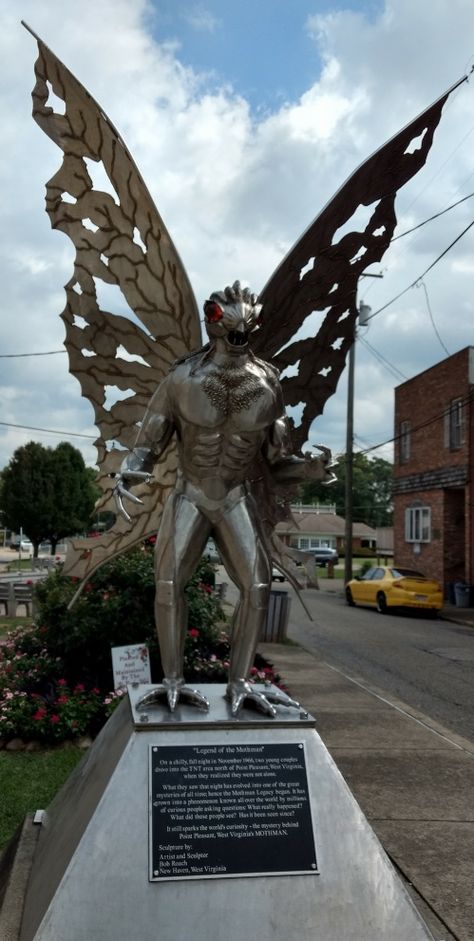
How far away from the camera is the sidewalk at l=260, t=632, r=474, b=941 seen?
3.75m

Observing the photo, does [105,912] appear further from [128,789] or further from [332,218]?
[332,218]

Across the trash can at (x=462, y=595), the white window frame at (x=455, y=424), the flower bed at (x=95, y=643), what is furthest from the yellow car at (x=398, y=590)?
the flower bed at (x=95, y=643)

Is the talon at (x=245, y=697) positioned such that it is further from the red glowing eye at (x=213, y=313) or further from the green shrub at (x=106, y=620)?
the green shrub at (x=106, y=620)

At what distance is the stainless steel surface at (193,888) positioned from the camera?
2709 millimetres

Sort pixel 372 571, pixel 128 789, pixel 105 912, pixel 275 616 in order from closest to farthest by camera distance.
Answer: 1. pixel 105 912
2. pixel 128 789
3. pixel 275 616
4. pixel 372 571

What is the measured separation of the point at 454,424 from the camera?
831 inches

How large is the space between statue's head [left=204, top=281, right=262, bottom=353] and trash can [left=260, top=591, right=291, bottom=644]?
8.97 m

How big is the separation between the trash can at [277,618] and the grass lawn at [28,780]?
6340mm

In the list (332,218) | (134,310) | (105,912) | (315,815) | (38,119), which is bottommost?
(105,912)

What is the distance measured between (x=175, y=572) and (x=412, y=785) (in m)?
2.86

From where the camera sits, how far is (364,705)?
7.85 meters

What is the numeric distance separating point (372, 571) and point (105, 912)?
1801 centimetres

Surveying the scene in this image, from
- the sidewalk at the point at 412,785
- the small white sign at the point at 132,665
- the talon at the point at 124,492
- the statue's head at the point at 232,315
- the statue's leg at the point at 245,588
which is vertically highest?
the statue's head at the point at 232,315

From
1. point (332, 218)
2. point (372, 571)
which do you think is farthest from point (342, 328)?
point (372, 571)
